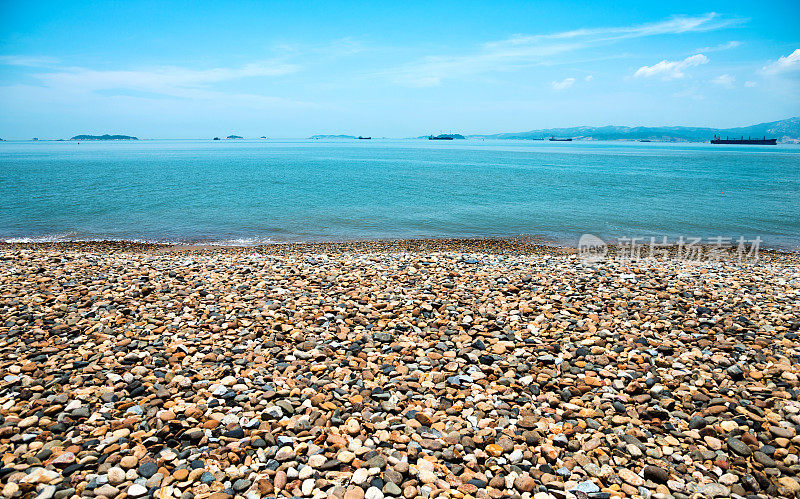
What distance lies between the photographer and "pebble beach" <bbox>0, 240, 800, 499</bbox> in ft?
16.8

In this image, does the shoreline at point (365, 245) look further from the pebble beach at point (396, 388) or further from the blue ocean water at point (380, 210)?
the pebble beach at point (396, 388)

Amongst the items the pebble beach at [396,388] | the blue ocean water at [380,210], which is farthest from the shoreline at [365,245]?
the pebble beach at [396,388]

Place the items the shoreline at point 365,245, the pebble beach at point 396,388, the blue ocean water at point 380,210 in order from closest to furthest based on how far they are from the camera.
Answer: the pebble beach at point 396,388, the shoreline at point 365,245, the blue ocean water at point 380,210

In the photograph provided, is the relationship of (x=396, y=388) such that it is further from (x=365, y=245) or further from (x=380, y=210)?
(x=380, y=210)

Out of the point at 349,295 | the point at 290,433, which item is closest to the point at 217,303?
the point at 349,295

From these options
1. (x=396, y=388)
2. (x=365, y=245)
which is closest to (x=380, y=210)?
(x=365, y=245)

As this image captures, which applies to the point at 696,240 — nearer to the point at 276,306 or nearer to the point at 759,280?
the point at 759,280

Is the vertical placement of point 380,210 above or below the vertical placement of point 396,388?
below

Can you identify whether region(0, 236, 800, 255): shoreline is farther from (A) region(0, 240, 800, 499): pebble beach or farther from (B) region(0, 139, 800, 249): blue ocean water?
(A) region(0, 240, 800, 499): pebble beach

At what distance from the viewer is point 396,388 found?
6918 mm

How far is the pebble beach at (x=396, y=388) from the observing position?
202 inches

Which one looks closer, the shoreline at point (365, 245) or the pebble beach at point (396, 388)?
the pebble beach at point (396, 388)

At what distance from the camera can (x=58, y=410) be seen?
243 inches

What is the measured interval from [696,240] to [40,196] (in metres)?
50.0
